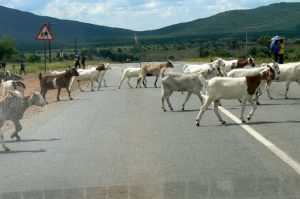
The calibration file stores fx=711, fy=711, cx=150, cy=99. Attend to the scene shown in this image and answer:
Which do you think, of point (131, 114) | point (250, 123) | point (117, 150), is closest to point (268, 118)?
point (250, 123)

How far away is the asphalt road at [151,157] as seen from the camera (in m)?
8.79

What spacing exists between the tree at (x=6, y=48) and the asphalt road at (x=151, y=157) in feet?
355

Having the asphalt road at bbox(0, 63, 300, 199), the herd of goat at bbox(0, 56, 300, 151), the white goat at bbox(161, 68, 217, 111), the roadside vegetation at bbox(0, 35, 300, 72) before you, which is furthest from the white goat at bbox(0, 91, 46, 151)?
the roadside vegetation at bbox(0, 35, 300, 72)

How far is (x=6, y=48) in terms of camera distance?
408 feet

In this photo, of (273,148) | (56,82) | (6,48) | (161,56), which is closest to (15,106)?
(273,148)

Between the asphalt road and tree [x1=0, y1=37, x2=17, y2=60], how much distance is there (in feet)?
355

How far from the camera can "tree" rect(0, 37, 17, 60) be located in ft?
408

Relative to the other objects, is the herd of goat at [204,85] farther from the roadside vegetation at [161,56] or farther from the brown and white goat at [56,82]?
the roadside vegetation at [161,56]

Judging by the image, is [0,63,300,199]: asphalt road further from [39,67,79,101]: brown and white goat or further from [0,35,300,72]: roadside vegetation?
[0,35,300,72]: roadside vegetation

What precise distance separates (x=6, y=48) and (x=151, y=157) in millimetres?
116337

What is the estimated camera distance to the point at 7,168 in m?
10.8

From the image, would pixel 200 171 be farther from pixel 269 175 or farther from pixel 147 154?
pixel 147 154

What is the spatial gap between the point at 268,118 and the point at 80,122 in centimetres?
450

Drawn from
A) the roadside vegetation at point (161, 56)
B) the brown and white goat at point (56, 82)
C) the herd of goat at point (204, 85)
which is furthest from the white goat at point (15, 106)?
the roadside vegetation at point (161, 56)
